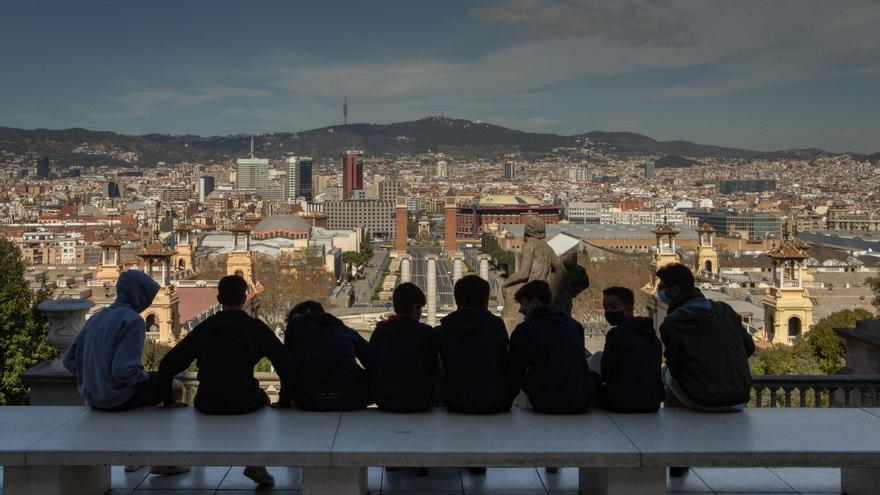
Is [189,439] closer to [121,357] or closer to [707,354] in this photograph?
[121,357]

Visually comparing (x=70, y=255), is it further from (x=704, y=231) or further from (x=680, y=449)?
(x=680, y=449)

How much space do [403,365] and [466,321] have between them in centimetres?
34

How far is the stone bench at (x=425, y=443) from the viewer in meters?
3.33

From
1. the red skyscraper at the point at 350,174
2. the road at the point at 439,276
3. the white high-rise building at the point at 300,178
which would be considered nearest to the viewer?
the road at the point at 439,276

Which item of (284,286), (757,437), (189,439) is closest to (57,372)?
(189,439)

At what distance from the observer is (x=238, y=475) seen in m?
3.99

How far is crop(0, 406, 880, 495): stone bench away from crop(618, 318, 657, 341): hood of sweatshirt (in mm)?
340

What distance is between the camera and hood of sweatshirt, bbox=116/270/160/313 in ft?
12.8

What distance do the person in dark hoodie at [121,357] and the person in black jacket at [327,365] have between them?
593 mm

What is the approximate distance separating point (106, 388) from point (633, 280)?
106ft

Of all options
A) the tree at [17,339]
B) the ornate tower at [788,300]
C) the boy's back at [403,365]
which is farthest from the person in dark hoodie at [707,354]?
the ornate tower at [788,300]

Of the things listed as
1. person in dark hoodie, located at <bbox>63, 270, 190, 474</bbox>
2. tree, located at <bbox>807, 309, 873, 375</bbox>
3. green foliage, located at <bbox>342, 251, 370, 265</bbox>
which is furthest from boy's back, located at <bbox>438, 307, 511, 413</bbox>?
green foliage, located at <bbox>342, 251, 370, 265</bbox>

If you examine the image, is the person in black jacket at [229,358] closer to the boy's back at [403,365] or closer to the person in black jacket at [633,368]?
the boy's back at [403,365]

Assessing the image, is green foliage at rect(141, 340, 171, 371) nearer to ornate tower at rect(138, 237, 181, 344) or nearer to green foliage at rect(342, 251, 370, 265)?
ornate tower at rect(138, 237, 181, 344)
